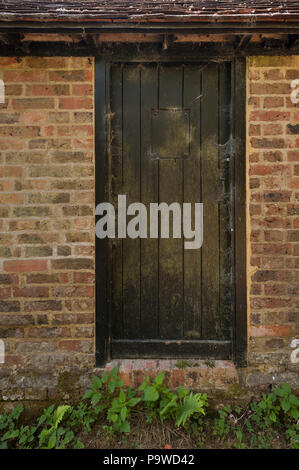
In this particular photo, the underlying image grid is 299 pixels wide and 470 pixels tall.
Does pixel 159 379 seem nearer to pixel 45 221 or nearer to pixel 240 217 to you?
pixel 240 217

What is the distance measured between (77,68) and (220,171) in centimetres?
146

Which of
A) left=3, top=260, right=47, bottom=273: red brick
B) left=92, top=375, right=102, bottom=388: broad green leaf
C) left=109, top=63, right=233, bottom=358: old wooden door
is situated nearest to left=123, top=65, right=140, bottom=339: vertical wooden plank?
left=109, top=63, right=233, bottom=358: old wooden door

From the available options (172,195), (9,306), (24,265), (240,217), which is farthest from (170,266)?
(9,306)

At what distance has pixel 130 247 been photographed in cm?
243

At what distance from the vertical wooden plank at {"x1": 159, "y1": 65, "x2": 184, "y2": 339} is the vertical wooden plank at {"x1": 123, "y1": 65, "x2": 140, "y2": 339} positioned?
21cm

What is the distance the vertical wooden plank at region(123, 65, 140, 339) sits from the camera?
2383 mm

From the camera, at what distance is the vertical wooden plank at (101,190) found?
2.29 m

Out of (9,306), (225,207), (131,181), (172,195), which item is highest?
(131,181)

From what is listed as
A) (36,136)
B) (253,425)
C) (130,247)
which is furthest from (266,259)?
(36,136)

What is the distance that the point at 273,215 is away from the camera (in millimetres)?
2285

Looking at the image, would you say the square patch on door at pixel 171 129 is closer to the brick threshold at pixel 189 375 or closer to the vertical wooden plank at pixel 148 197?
the vertical wooden plank at pixel 148 197

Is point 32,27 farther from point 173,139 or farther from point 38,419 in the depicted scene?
point 38,419

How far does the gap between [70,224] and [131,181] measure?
634 mm

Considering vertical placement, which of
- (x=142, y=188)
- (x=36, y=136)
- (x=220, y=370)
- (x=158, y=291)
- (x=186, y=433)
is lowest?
(x=186, y=433)
